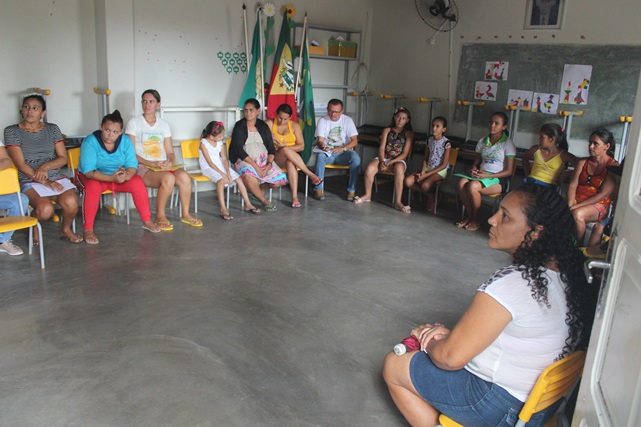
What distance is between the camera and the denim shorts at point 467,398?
191 cm

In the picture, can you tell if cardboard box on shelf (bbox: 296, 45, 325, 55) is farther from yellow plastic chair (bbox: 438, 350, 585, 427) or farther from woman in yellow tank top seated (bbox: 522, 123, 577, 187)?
yellow plastic chair (bbox: 438, 350, 585, 427)

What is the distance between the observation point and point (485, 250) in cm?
477

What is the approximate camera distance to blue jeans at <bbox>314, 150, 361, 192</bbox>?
6184mm

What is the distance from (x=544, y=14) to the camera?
5695 millimetres

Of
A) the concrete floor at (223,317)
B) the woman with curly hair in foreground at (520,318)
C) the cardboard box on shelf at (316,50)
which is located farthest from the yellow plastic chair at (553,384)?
the cardboard box on shelf at (316,50)

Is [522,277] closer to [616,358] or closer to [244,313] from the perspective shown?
[616,358]

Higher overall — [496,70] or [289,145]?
[496,70]

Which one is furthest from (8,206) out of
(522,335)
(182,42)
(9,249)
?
(522,335)

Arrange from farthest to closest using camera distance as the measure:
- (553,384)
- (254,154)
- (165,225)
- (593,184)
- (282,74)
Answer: (282,74)
(254,154)
(165,225)
(593,184)
(553,384)

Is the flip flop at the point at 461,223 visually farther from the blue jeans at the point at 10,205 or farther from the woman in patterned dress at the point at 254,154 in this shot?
the blue jeans at the point at 10,205

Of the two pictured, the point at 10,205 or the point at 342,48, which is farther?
the point at 342,48

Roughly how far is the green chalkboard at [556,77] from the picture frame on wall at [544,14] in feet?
0.64

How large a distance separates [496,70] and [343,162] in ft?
6.18

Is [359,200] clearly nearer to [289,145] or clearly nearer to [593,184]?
[289,145]
